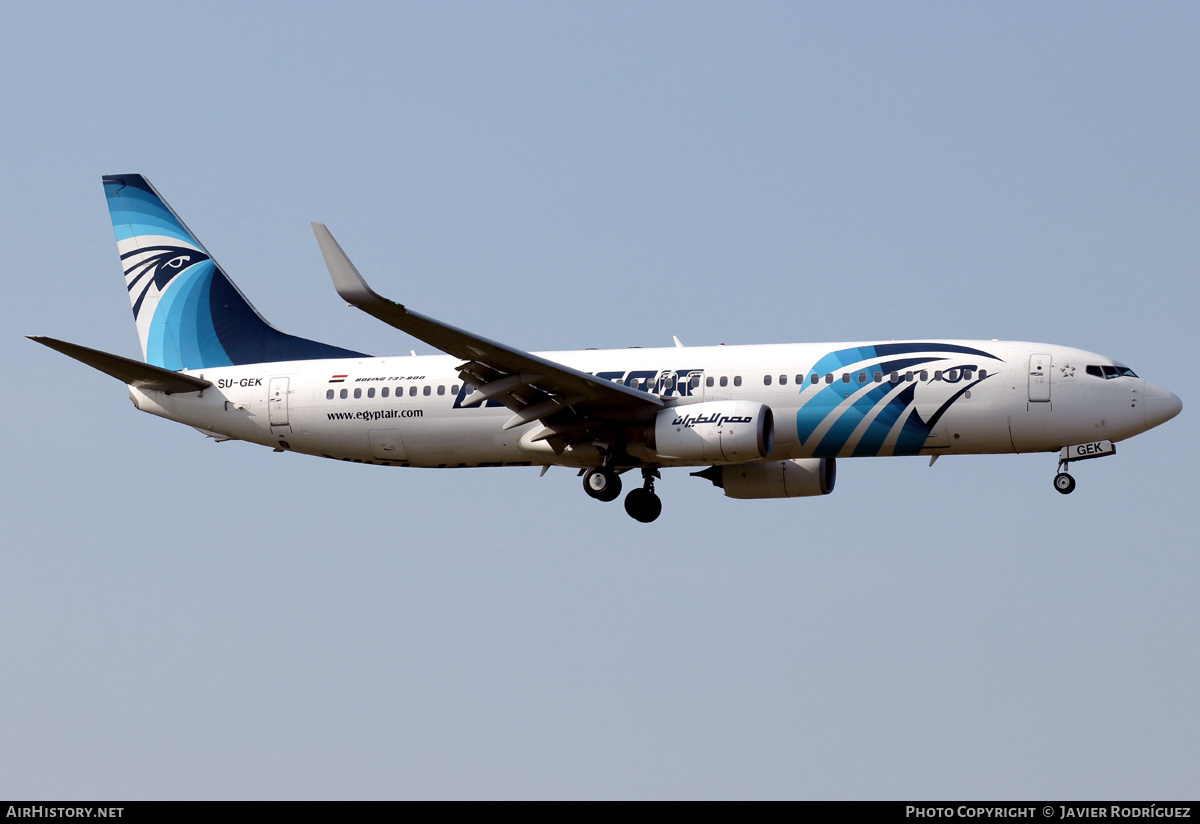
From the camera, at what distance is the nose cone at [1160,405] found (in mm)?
37375

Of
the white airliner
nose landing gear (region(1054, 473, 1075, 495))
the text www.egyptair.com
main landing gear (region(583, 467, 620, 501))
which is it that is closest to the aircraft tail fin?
the white airliner

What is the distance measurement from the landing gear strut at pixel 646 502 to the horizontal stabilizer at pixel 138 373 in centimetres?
1239

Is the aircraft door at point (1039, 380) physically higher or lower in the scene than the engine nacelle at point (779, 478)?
higher

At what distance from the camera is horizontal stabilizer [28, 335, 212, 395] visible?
3888 cm

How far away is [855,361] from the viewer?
125 feet

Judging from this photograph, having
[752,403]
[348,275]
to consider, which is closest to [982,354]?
[752,403]

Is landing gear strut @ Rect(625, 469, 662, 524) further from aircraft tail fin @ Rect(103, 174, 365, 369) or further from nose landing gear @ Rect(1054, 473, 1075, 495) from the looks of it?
nose landing gear @ Rect(1054, 473, 1075, 495)

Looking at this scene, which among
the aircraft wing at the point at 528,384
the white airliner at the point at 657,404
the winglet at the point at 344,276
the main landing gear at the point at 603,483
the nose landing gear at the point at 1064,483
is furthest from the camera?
the main landing gear at the point at 603,483

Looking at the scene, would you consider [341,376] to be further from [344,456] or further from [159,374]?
[159,374]

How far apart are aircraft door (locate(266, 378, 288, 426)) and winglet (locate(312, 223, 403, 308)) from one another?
11064 mm

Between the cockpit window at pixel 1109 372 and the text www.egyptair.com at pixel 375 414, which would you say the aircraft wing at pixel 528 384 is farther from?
the cockpit window at pixel 1109 372

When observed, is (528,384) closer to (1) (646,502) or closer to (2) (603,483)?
(2) (603,483)

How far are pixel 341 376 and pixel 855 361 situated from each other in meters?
14.0

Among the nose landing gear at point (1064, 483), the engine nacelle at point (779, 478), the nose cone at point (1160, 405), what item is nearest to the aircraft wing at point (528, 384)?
the engine nacelle at point (779, 478)
